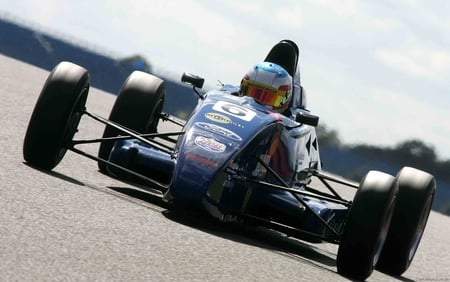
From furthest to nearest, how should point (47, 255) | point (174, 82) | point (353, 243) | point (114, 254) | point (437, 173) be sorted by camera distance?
1. point (174, 82)
2. point (437, 173)
3. point (353, 243)
4. point (114, 254)
5. point (47, 255)

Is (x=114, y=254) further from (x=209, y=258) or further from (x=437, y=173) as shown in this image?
(x=437, y=173)

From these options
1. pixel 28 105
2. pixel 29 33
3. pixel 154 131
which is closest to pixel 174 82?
pixel 29 33

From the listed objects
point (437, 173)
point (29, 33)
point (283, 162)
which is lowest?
point (29, 33)

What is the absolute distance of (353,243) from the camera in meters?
8.56

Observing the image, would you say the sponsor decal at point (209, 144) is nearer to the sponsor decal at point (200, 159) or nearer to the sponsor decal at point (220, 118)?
the sponsor decal at point (200, 159)

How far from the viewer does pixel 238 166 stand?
8.98 m

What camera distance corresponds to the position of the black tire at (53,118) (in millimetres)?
9273

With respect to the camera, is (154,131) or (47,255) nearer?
(47,255)

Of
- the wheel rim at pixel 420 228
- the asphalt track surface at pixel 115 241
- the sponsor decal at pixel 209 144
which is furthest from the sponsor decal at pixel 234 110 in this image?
the wheel rim at pixel 420 228

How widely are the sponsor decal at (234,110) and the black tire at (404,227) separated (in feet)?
5.40

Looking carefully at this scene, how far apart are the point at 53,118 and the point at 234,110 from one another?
1446 millimetres

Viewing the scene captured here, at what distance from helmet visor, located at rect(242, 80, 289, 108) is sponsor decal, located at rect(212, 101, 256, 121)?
773 mm

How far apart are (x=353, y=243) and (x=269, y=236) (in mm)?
1799

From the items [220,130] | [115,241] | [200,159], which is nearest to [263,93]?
[220,130]
